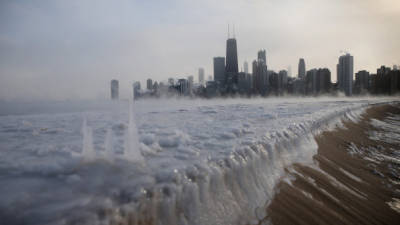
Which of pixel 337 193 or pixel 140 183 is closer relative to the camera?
pixel 140 183

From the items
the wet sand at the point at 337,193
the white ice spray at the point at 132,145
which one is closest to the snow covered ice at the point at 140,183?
the white ice spray at the point at 132,145

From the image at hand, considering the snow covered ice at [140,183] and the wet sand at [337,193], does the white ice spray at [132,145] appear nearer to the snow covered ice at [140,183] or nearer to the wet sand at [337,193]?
the snow covered ice at [140,183]

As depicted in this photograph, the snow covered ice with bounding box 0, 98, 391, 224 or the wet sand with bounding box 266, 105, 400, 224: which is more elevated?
the snow covered ice with bounding box 0, 98, 391, 224

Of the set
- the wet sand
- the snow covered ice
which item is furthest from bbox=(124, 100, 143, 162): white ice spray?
the wet sand

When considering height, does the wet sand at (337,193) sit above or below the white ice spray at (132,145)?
below

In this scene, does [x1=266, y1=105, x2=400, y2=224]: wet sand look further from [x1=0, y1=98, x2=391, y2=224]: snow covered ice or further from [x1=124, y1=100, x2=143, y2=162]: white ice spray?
[x1=124, y1=100, x2=143, y2=162]: white ice spray

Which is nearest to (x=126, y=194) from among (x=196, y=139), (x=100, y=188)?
(x=100, y=188)

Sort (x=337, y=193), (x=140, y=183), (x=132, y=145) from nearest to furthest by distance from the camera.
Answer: (x=140, y=183) < (x=132, y=145) < (x=337, y=193)

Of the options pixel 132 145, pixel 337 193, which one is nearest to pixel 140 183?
pixel 132 145

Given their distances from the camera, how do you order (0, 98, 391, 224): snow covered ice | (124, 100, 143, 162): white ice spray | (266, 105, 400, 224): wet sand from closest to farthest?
(0, 98, 391, 224): snow covered ice
(266, 105, 400, 224): wet sand
(124, 100, 143, 162): white ice spray

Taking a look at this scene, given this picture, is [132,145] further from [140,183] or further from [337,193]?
[337,193]
